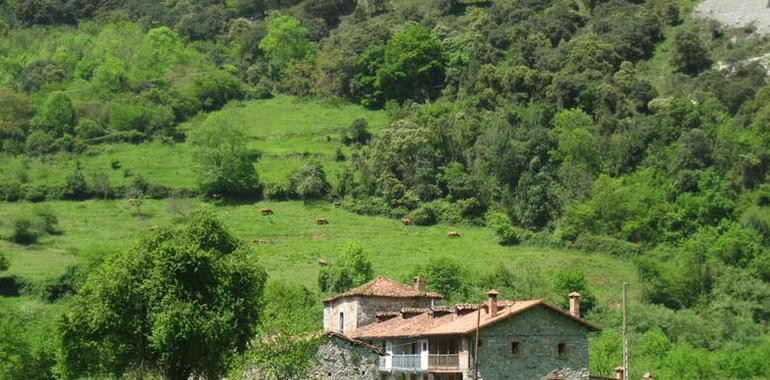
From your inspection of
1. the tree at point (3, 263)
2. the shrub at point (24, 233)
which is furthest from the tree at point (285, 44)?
the tree at point (3, 263)

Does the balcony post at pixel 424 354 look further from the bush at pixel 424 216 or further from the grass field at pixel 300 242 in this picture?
the bush at pixel 424 216

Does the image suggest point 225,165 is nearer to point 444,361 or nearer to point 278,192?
point 278,192

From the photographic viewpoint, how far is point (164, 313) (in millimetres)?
60875

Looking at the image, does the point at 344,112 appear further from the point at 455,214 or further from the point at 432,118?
the point at 455,214

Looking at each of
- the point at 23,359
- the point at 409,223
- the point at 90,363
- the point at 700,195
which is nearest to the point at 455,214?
the point at 409,223

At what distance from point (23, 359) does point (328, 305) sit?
2054 centimetres

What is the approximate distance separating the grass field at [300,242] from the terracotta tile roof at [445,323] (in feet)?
→ 89.2

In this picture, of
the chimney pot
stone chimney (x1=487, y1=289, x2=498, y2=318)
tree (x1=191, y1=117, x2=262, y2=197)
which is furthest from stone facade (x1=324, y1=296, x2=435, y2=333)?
tree (x1=191, y1=117, x2=262, y2=197)

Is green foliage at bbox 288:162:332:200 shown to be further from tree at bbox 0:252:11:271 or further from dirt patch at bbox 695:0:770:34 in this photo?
dirt patch at bbox 695:0:770:34

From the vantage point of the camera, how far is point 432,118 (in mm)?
143750

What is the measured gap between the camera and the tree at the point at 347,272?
331ft

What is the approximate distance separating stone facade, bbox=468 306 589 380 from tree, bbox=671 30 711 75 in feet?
306

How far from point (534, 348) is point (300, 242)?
54473 millimetres

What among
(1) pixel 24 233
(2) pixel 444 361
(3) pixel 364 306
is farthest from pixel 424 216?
(2) pixel 444 361
